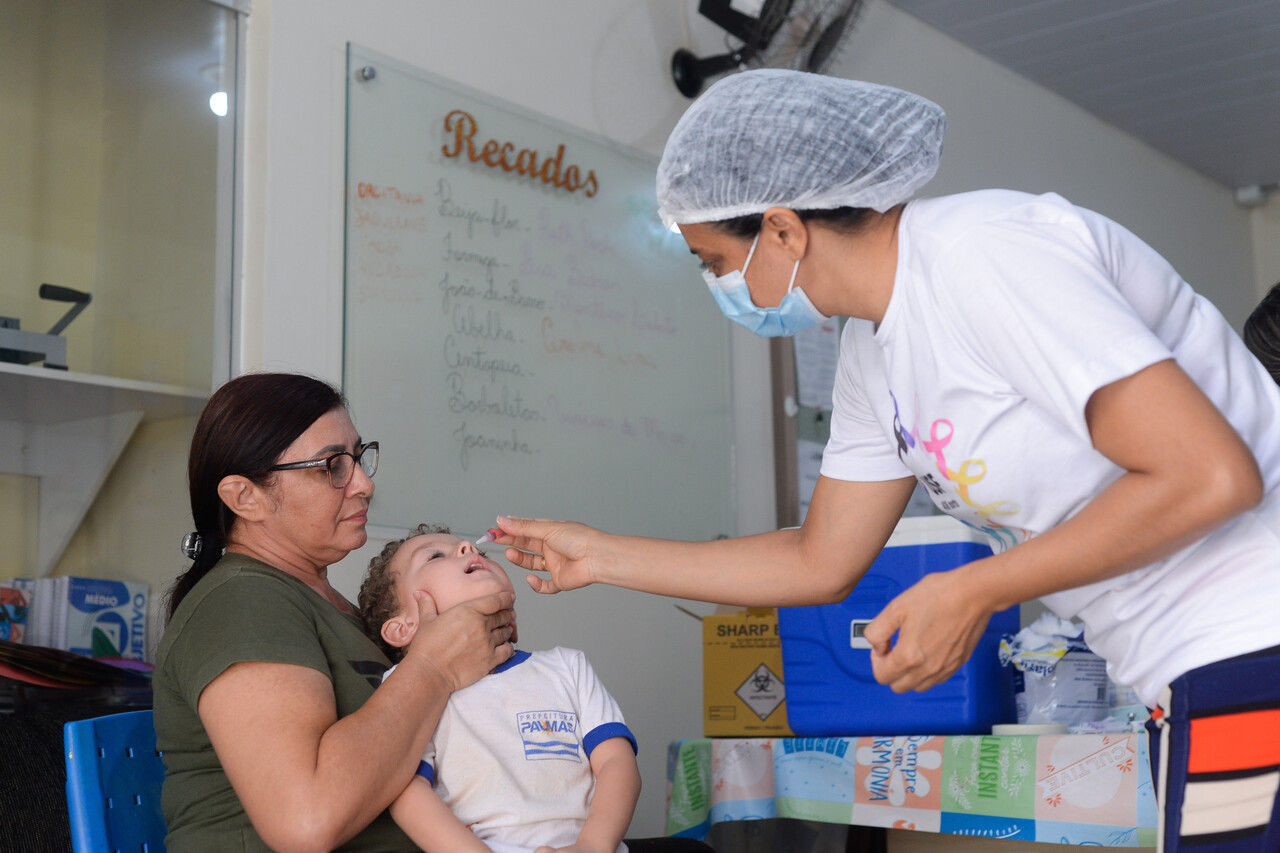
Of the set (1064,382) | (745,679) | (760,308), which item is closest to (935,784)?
(745,679)

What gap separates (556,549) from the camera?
1.56 metres

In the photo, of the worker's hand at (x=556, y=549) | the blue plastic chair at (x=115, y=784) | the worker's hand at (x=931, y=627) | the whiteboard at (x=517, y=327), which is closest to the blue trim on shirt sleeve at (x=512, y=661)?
the worker's hand at (x=556, y=549)

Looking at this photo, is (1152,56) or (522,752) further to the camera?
(1152,56)

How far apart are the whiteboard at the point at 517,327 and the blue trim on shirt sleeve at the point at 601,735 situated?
109cm

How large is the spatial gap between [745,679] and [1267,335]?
46.3 inches

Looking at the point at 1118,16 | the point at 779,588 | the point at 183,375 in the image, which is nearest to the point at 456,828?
the point at 779,588

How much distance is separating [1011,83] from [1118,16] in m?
0.54

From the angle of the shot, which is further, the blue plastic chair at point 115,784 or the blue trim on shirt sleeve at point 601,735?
the blue trim on shirt sleeve at point 601,735

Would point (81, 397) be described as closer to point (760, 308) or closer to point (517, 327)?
point (517, 327)

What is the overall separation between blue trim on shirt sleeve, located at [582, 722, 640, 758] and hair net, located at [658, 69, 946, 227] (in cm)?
70

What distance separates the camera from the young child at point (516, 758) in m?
1.43

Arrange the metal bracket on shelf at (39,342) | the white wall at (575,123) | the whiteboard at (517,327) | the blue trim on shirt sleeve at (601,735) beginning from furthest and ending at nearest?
the whiteboard at (517,327)
the white wall at (575,123)
the metal bracket on shelf at (39,342)
the blue trim on shirt sleeve at (601,735)

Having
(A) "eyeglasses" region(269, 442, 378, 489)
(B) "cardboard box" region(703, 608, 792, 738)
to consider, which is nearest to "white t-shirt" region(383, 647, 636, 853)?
(A) "eyeglasses" region(269, 442, 378, 489)

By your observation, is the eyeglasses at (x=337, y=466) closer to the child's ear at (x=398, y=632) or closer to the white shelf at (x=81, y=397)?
the child's ear at (x=398, y=632)
